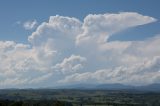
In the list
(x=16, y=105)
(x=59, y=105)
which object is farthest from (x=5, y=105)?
(x=59, y=105)

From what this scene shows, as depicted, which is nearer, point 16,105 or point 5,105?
point 16,105

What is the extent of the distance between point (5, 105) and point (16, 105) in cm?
1320

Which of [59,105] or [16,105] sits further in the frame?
[59,105]

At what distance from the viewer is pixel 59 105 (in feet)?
567

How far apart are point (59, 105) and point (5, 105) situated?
2639 cm

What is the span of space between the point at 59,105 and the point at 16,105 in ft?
71.4

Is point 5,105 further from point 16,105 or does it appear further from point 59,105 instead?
point 59,105

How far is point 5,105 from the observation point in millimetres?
173375

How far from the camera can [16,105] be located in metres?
162
